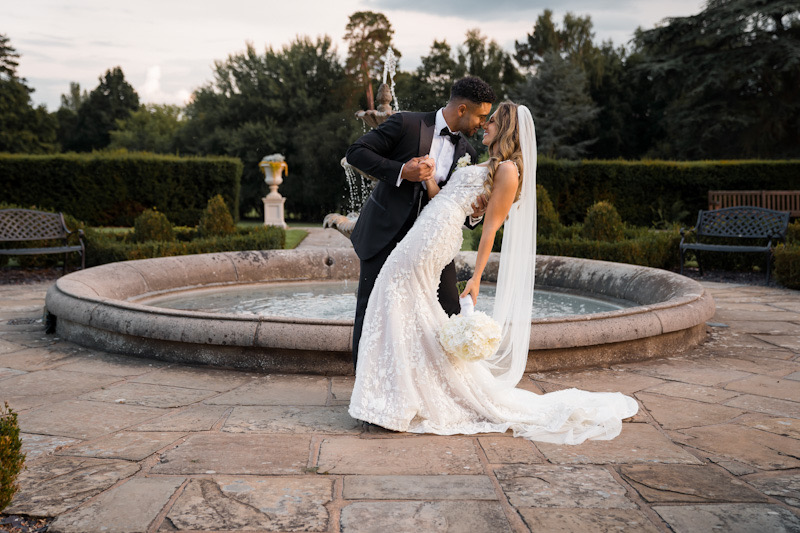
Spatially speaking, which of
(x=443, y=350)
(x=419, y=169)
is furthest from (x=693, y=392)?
(x=419, y=169)

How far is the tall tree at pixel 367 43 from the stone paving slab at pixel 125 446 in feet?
90.7

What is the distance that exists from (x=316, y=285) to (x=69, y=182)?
1362 centimetres

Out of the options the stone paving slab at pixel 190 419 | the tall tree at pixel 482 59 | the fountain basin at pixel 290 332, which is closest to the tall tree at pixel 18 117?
the tall tree at pixel 482 59

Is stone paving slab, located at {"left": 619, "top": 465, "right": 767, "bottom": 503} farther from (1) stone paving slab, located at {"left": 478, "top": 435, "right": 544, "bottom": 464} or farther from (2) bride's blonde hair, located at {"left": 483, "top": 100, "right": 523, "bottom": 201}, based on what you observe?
(2) bride's blonde hair, located at {"left": 483, "top": 100, "right": 523, "bottom": 201}

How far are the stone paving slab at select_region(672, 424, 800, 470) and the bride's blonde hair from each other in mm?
1674

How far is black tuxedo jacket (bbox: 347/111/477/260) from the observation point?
3865 mm

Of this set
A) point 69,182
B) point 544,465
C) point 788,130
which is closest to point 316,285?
point 544,465

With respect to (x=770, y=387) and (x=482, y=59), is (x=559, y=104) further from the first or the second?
(x=770, y=387)

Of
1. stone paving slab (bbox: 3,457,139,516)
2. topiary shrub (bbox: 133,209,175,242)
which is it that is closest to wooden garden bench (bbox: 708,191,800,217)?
topiary shrub (bbox: 133,209,175,242)

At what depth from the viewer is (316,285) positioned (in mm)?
8805

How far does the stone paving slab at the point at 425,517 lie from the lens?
2.59 metres

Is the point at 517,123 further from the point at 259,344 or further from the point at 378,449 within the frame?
the point at 259,344

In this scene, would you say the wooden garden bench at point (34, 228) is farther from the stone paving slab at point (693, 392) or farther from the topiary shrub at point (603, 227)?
the stone paving slab at point (693, 392)

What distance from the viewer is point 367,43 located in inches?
1213
